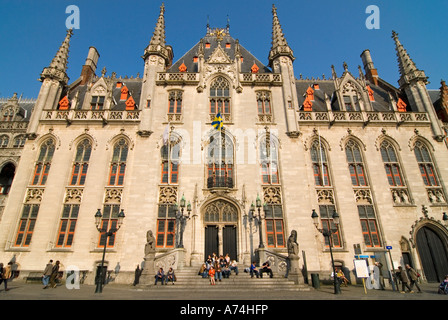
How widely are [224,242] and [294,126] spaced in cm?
1217

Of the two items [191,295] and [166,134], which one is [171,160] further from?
[191,295]

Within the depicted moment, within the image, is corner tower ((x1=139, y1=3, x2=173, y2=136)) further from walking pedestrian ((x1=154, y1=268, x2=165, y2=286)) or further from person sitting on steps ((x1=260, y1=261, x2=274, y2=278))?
person sitting on steps ((x1=260, y1=261, x2=274, y2=278))

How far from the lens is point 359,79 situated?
87.4 feet

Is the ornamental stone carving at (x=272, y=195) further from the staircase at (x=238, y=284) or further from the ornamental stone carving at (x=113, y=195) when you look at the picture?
the ornamental stone carving at (x=113, y=195)

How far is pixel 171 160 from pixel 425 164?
23.0m

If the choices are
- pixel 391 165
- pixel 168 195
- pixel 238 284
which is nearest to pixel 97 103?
pixel 168 195

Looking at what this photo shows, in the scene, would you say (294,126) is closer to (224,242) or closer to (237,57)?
(237,57)

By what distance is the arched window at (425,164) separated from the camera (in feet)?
73.0

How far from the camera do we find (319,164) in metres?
22.5

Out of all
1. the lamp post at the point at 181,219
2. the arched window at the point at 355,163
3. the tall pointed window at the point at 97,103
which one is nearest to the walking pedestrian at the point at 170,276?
the lamp post at the point at 181,219

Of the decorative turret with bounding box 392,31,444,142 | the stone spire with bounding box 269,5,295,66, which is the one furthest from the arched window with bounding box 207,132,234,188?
the decorative turret with bounding box 392,31,444,142

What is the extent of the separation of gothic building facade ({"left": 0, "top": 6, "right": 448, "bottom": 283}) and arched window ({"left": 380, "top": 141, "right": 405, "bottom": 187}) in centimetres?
11

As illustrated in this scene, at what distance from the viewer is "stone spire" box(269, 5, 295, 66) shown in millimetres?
26891

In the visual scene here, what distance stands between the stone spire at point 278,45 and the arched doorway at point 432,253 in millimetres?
20530
